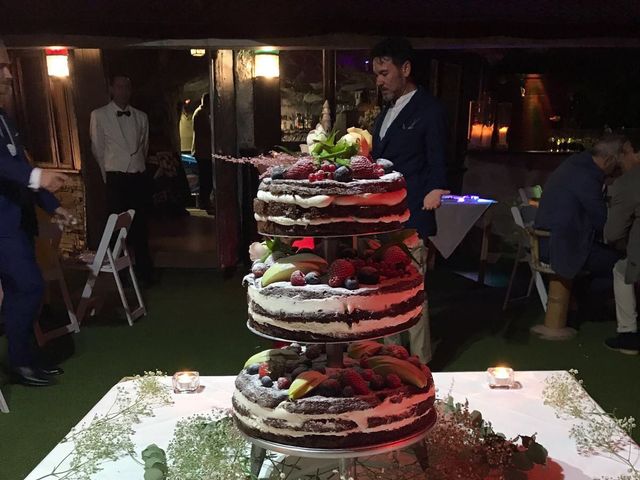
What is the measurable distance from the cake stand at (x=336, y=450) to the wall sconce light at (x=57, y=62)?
5.25 meters

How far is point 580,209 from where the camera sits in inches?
149

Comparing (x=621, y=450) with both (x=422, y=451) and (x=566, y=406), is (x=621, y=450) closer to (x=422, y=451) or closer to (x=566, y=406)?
(x=566, y=406)

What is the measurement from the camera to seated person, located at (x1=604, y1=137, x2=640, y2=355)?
352 cm

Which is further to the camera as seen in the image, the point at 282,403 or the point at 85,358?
the point at 85,358

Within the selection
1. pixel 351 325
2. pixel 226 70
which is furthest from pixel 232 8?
pixel 351 325

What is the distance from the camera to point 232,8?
418 cm

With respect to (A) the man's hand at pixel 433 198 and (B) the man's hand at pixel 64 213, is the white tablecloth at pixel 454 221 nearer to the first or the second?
(A) the man's hand at pixel 433 198

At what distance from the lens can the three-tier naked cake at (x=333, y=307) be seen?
1.62 metres

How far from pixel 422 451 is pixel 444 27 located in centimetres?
301

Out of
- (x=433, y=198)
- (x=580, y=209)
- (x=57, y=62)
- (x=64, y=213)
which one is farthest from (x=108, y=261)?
(x=580, y=209)

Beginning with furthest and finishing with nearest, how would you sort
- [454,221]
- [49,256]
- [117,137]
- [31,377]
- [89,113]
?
[89,113] → [117,137] → [454,221] → [49,256] → [31,377]

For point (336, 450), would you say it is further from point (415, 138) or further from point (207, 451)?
point (415, 138)

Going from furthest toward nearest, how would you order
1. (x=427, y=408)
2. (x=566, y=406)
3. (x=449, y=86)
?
(x=449, y=86), (x=566, y=406), (x=427, y=408)

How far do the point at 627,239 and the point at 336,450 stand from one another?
2900 mm
